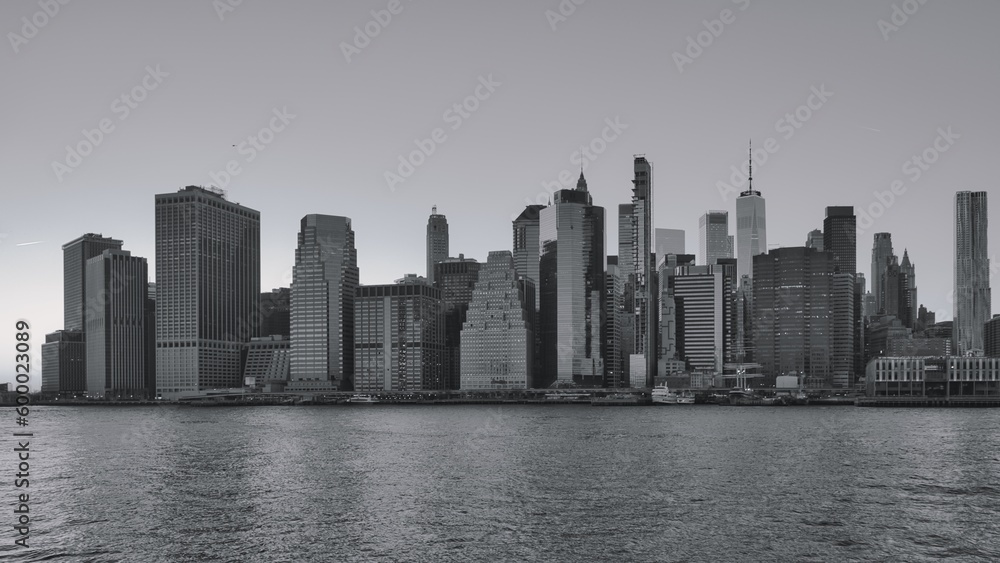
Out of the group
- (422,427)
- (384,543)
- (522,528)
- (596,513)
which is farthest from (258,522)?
(422,427)

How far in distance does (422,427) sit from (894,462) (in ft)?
310

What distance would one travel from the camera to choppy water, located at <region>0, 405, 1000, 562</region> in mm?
49875

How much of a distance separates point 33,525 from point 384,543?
24028mm

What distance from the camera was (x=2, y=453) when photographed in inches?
4188

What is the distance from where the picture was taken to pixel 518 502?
213 ft

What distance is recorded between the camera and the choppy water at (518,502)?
4988 centimetres

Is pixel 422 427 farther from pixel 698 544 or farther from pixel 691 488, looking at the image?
pixel 698 544

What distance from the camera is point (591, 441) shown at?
122 metres

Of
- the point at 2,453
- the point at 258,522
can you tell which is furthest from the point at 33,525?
the point at 2,453

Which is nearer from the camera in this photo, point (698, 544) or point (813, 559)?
point (813, 559)

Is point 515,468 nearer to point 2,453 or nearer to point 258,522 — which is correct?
point 258,522

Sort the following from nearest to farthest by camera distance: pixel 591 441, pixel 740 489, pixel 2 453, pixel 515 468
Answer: pixel 740 489 → pixel 515 468 → pixel 2 453 → pixel 591 441

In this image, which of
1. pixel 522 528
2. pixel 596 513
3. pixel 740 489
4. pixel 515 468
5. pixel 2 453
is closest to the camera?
pixel 522 528

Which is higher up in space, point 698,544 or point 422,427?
point 698,544
